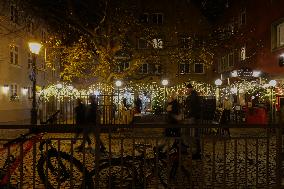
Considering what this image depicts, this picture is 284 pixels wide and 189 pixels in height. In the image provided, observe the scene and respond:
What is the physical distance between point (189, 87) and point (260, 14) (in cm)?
1886

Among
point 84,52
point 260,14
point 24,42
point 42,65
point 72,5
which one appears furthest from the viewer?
point 42,65

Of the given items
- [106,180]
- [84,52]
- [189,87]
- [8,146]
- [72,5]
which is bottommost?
[106,180]

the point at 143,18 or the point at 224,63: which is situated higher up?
the point at 143,18

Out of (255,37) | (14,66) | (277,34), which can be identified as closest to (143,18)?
(277,34)

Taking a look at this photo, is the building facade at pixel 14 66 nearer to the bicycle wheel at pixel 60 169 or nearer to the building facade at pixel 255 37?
the building facade at pixel 255 37

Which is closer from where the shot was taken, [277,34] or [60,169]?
[60,169]

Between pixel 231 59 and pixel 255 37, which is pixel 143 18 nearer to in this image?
pixel 255 37

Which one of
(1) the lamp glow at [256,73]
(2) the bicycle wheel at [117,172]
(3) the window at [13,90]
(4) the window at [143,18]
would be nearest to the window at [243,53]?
(1) the lamp glow at [256,73]

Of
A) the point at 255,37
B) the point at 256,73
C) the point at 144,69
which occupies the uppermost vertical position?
the point at 255,37

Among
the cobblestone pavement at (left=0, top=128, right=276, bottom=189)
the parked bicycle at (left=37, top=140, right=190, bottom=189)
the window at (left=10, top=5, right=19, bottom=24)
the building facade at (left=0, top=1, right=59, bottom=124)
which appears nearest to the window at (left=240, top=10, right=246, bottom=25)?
the building facade at (left=0, top=1, right=59, bottom=124)

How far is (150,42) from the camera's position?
2381 centimetres

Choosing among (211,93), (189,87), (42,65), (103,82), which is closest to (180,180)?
(189,87)

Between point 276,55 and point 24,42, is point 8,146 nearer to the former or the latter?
point 276,55

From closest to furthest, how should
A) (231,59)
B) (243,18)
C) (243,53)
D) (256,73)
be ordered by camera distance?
(256,73) → (243,53) → (243,18) → (231,59)
